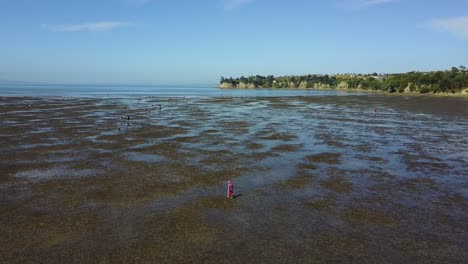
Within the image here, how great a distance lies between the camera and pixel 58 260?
12742 mm

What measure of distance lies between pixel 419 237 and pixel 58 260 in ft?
42.5

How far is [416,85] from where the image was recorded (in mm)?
178000

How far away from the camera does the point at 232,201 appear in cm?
1900

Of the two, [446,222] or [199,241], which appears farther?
[446,222]

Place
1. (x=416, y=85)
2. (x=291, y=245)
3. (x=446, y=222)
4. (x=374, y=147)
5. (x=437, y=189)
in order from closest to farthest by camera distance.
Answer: (x=291, y=245) < (x=446, y=222) < (x=437, y=189) < (x=374, y=147) < (x=416, y=85)

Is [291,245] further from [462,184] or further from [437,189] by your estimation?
[462,184]

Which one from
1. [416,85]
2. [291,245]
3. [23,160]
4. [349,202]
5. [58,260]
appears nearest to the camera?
[58,260]

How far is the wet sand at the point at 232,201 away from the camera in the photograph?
13594 mm

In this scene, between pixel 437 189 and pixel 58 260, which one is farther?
pixel 437 189

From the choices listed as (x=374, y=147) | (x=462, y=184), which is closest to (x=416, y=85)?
(x=374, y=147)

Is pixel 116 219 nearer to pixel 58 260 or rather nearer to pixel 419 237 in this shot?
pixel 58 260

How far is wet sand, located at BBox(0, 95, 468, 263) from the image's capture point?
535 inches

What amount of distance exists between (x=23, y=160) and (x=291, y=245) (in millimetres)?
22382

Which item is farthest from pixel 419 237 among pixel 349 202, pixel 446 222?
pixel 349 202
